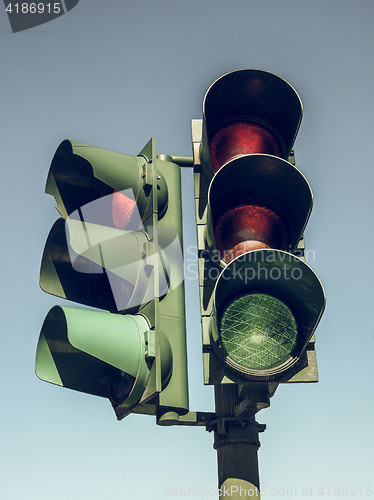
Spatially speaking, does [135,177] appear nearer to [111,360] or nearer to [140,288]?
[140,288]

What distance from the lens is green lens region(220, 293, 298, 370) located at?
12.1 ft

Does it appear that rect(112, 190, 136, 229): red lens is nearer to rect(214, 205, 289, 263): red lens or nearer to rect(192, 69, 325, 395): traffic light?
rect(192, 69, 325, 395): traffic light

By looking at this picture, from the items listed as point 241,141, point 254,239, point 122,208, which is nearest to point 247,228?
point 254,239

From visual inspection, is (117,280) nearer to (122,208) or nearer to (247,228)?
(122,208)

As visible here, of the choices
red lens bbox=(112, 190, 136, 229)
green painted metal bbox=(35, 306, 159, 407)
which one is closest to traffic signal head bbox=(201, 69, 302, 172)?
red lens bbox=(112, 190, 136, 229)

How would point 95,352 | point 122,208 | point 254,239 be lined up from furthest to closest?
point 122,208 < point 254,239 < point 95,352

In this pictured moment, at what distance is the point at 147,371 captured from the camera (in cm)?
371

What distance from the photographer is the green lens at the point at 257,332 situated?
3.68 metres

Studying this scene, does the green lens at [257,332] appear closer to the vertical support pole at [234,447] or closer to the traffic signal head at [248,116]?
the vertical support pole at [234,447]

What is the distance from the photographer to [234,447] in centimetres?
393

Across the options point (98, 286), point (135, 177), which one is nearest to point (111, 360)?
point (98, 286)

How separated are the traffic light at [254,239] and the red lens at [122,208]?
46cm

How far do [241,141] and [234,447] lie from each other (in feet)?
6.26

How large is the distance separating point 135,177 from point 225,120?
0.70 meters
